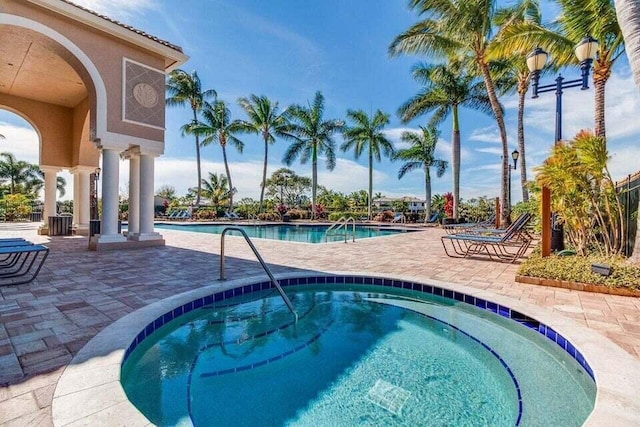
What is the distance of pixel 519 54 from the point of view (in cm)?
1353

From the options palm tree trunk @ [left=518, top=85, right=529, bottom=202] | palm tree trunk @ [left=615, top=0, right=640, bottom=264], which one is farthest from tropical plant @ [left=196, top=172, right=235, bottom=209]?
palm tree trunk @ [left=615, top=0, right=640, bottom=264]

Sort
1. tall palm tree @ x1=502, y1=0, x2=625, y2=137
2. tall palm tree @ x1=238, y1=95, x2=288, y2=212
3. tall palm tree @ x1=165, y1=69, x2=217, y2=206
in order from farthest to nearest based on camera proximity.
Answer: tall palm tree @ x1=165, y1=69, x2=217, y2=206, tall palm tree @ x1=238, y1=95, x2=288, y2=212, tall palm tree @ x1=502, y1=0, x2=625, y2=137

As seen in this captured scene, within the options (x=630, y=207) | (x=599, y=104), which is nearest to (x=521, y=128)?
(x=599, y=104)

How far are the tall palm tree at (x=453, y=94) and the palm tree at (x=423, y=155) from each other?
437 centimetres

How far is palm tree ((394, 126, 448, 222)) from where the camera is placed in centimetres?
2433

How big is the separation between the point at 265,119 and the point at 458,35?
15.7 m

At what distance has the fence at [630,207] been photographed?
5969mm

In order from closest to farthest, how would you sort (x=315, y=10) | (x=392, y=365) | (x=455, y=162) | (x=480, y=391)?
(x=480, y=391) → (x=392, y=365) → (x=315, y=10) → (x=455, y=162)

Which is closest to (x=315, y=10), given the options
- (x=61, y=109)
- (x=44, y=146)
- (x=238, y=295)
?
(x=61, y=109)

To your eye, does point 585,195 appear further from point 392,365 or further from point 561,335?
point 392,365

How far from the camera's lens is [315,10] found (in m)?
13.4

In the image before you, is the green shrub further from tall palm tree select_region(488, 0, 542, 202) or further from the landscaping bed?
tall palm tree select_region(488, 0, 542, 202)

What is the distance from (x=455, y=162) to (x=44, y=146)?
64.0 ft

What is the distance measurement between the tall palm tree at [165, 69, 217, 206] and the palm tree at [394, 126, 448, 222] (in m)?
16.3
